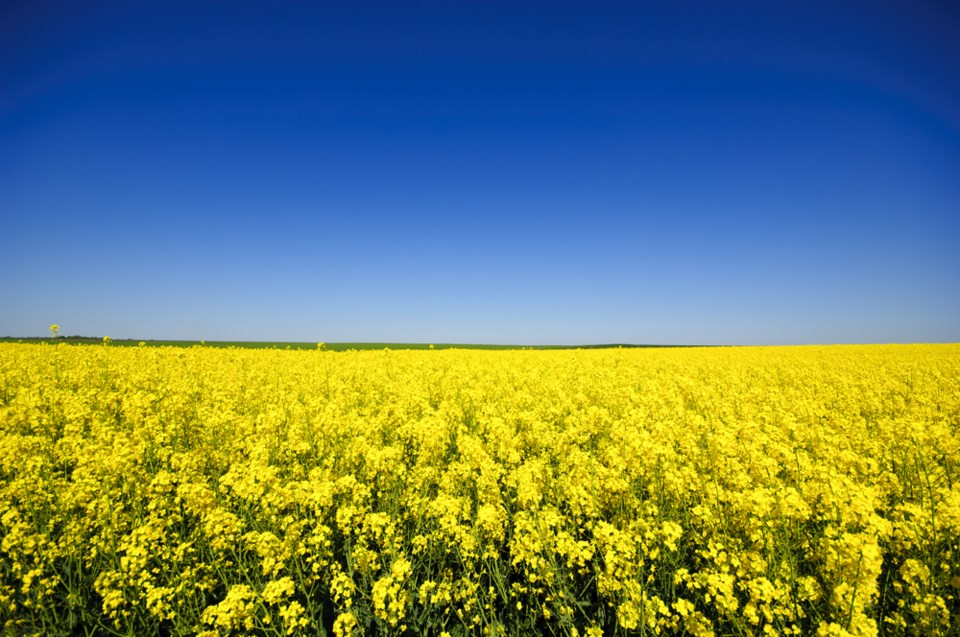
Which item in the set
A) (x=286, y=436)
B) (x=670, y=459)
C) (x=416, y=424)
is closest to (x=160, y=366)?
(x=286, y=436)

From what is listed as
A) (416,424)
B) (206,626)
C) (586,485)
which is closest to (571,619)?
(586,485)

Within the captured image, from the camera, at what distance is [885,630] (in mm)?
3059

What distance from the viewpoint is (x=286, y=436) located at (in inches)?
235

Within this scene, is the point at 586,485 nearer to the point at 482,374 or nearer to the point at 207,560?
the point at 207,560

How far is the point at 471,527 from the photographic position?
3.82 meters

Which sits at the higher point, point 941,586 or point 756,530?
point 756,530

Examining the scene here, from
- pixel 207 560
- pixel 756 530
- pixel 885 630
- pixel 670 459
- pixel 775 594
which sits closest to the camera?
pixel 775 594

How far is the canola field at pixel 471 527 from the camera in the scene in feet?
9.65

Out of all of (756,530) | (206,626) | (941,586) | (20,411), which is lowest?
(206,626)

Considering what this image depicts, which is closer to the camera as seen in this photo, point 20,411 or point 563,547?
point 563,547

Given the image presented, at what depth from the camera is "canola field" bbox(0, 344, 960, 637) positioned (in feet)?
9.65

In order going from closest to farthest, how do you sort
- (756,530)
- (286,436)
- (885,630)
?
1. (885,630)
2. (756,530)
3. (286,436)

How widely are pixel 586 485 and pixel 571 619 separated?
1376mm

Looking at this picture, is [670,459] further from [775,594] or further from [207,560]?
[207,560]
